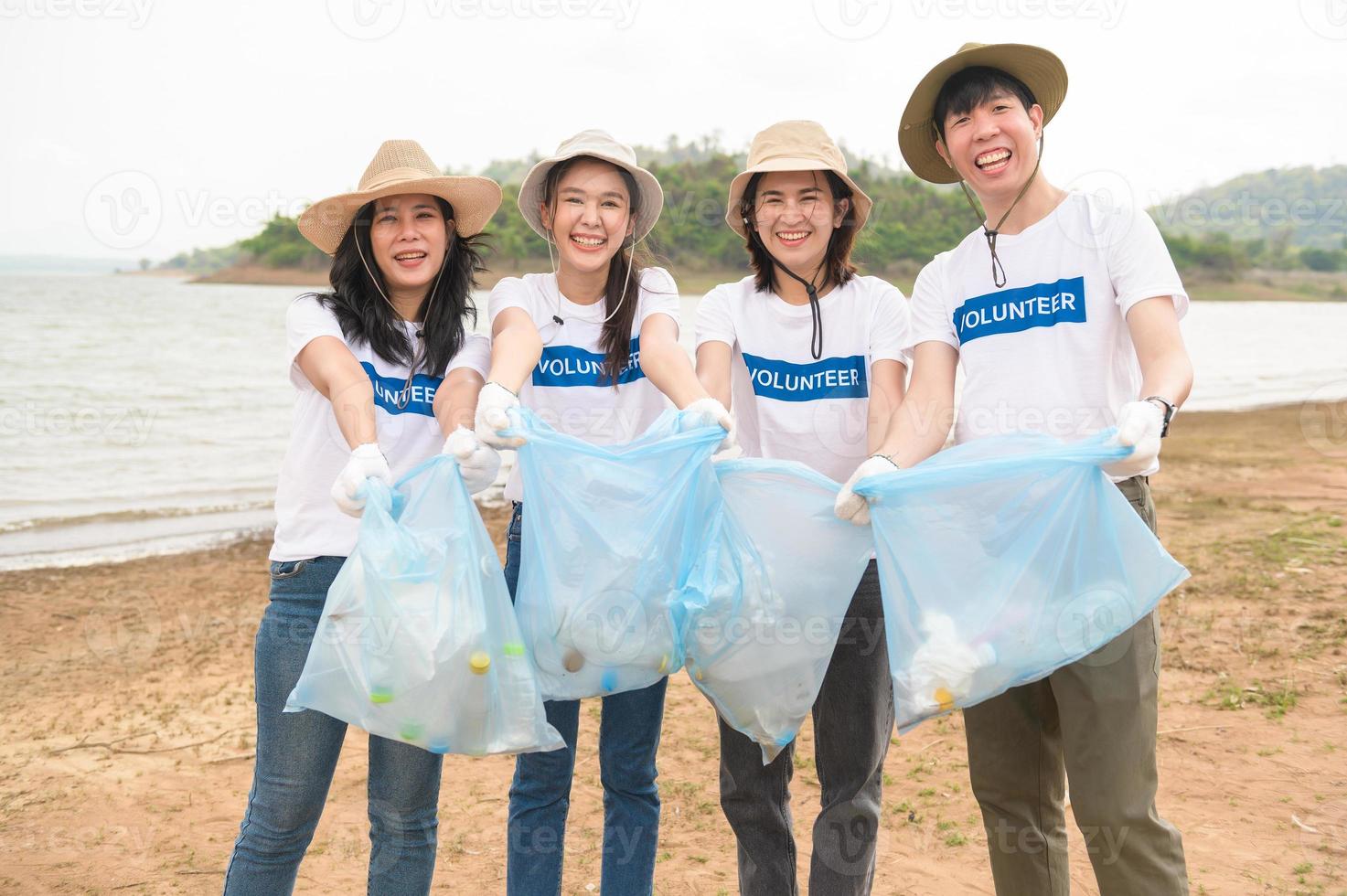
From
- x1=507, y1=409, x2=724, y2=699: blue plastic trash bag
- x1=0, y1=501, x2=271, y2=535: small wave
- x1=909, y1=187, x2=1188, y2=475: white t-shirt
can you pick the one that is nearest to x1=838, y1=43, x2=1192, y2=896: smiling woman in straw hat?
x1=909, y1=187, x2=1188, y2=475: white t-shirt

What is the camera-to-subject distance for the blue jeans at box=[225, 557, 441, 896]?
206 centimetres

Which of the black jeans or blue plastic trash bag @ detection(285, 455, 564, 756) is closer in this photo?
blue plastic trash bag @ detection(285, 455, 564, 756)

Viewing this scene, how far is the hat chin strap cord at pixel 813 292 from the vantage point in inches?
89.8

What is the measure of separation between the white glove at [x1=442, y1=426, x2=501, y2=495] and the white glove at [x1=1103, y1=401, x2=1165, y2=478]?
44.4 inches

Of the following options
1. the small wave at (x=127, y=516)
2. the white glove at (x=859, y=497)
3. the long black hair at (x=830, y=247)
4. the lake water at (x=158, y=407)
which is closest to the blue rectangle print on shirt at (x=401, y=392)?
the long black hair at (x=830, y=247)

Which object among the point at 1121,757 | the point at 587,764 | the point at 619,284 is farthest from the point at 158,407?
the point at 1121,757

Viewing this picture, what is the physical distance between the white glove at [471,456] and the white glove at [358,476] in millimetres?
125

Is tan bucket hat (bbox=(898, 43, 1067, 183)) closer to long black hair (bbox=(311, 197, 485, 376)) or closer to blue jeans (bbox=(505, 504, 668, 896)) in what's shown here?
long black hair (bbox=(311, 197, 485, 376))

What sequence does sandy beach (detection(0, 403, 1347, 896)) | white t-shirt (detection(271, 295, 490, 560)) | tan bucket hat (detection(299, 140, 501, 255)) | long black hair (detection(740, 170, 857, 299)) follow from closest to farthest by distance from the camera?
white t-shirt (detection(271, 295, 490, 560)) → tan bucket hat (detection(299, 140, 501, 255)) → long black hair (detection(740, 170, 857, 299)) → sandy beach (detection(0, 403, 1347, 896))

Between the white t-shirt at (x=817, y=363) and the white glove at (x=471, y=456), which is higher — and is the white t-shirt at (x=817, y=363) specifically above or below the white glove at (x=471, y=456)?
above

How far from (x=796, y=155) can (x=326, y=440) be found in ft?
3.84

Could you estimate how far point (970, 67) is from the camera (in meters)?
2.20

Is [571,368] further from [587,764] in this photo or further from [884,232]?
[884,232]

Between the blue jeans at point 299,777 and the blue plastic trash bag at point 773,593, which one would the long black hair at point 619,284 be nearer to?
the blue plastic trash bag at point 773,593
